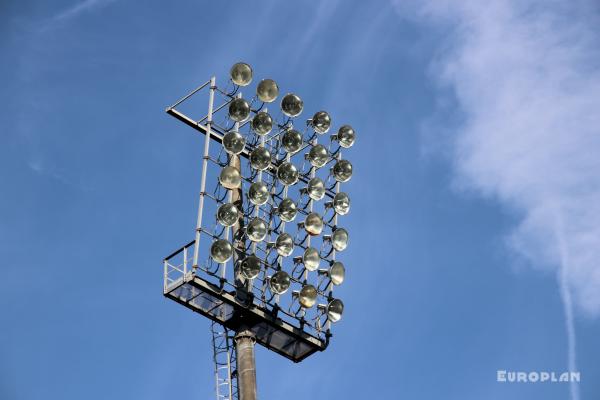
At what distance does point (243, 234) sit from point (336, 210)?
4381 mm

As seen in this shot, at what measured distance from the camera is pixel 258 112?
3784cm

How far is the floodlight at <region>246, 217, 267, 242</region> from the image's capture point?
115 ft

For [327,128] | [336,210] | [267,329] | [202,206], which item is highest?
[327,128]

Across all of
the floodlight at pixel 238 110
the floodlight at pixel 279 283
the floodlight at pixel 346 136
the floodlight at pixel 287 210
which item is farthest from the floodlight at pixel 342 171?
the floodlight at pixel 279 283

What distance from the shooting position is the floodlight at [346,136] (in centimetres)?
4066

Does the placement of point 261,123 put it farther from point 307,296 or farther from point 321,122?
point 307,296

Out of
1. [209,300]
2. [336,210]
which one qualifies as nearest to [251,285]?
[209,300]

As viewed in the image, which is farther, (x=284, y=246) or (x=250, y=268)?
(x=284, y=246)

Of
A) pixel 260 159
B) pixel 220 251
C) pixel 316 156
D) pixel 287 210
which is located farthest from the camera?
pixel 316 156

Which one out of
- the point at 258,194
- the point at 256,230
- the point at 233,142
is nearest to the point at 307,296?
the point at 256,230

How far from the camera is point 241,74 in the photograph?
124 ft

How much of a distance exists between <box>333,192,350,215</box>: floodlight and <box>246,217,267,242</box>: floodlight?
4377 millimetres

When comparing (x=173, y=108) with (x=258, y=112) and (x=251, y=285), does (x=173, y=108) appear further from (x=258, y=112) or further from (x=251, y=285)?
(x=251, y=285)

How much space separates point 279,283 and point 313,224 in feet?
10.5
